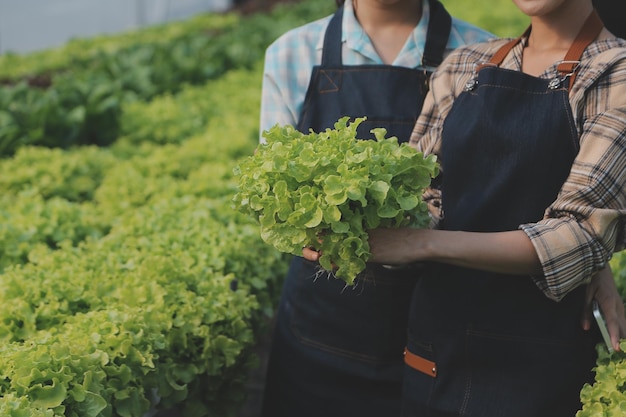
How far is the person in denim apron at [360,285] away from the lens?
3.00 metres

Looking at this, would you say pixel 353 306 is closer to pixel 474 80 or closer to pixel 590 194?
pixel 474 80

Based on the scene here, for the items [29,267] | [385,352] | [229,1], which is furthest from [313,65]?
[229,1]

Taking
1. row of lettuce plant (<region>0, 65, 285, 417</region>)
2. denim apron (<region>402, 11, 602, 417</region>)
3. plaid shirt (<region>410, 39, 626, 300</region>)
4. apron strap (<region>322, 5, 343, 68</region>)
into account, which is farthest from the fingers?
row of lettuce plant (<region>0, 65, 285, 417</region>)

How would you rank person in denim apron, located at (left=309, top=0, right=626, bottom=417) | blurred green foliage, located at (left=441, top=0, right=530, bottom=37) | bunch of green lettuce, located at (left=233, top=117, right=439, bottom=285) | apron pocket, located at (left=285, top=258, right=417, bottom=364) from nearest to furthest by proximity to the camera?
bunch of green lettuce, located at (left=233, top=117, right=439, bottom=285)
person in denim apron, located at (left=309, top=0, right=626, bottom=417)
apron pocket, located at (left=285, top=258, right=417, bottom=364)
blurred green foliage, located at (left=441, top=0, right=530, bottom=37)

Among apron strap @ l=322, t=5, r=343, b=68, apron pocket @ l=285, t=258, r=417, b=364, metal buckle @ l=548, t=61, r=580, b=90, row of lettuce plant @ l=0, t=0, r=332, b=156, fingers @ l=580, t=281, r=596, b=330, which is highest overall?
metal buckle @ l=548, t=61, r=580, b=90

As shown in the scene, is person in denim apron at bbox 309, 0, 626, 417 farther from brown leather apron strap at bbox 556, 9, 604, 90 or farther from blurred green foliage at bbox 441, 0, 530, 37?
blurred green foliage at bbox 441, 0, 530, 37

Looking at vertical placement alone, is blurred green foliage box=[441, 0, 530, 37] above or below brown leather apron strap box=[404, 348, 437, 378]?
above

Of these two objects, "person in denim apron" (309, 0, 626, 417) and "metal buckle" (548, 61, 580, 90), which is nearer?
"person in denim apron" (309, 0, 626, 417)

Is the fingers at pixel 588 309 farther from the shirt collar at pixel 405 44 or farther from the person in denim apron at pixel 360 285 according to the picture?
the shirt collar at pixel 405 44

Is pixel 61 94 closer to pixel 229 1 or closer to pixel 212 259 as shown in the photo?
pixel 212 259

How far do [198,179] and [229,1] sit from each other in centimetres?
1826

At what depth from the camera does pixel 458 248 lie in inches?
90.3

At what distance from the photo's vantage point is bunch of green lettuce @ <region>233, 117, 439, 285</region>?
2.16 meters

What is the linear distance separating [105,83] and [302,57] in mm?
4870
